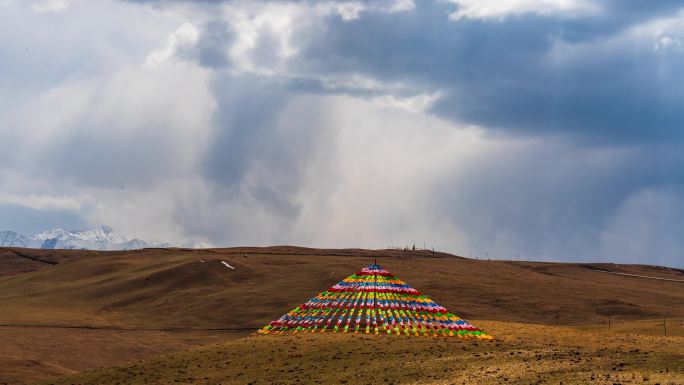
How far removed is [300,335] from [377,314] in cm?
419

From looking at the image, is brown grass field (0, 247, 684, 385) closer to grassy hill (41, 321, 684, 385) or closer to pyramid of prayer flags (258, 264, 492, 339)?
grassy hill (41, 321, 684, 385)

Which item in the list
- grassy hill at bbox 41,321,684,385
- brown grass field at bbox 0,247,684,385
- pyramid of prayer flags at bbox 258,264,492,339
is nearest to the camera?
grassy hill at bbox 41,321,684,385

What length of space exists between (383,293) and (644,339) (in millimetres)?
12239

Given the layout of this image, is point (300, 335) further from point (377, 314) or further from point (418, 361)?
point (418, 361)

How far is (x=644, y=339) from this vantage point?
36.1 meters

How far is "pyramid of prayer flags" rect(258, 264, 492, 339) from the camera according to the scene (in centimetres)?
3947

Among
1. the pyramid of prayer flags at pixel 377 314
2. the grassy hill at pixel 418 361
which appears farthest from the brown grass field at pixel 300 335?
the pyramid of prayer flags at pixel 377 314

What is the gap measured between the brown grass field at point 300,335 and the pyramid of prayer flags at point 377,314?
1950 mm

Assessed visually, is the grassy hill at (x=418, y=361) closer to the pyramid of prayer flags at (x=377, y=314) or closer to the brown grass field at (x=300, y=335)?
the brown grass field at (x=300, y=335)

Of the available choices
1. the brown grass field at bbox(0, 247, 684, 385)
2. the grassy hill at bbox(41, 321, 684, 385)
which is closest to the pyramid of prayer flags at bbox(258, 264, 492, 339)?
the grassy hill at bbox(41, 321, 684, 385)

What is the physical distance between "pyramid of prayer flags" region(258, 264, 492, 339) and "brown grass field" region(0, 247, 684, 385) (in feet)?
6.40

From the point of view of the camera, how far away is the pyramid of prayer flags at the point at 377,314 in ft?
129

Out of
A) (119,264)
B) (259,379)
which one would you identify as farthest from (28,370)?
(119,264)

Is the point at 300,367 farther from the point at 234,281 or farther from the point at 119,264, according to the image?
the point at 119,264
